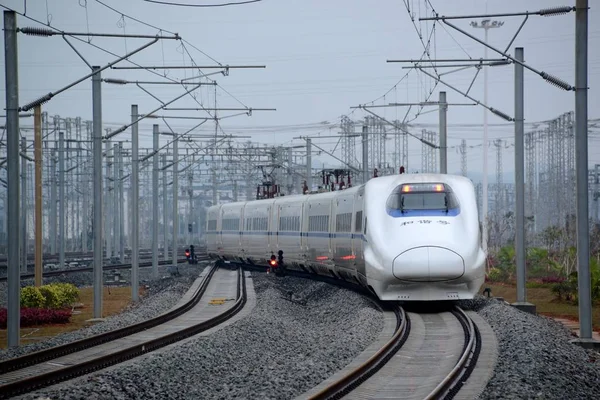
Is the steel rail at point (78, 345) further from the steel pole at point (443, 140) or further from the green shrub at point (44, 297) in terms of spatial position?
the steel pole at point (443, 140)

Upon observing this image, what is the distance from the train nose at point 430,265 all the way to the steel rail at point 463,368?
8.94 ft

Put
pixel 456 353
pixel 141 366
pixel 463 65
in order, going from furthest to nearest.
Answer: pixel 463 65
pixel 456 353
pixel 141 366

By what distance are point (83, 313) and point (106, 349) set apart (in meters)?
14.9

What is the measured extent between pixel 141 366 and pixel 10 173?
276 inches

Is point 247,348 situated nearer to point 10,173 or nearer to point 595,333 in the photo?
point 10,173

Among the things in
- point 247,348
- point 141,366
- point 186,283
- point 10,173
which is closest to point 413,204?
point 247,348

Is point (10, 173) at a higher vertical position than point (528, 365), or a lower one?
higher

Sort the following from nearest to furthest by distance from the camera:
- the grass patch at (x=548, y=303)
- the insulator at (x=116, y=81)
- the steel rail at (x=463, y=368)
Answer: the steel rail at (x=463, y=368) < the insulator at (x=116, y=81) < the grass patch at (x=548, y=303)

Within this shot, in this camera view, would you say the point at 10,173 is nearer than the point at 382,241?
Yes

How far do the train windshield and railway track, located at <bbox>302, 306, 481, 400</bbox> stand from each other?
4.55m

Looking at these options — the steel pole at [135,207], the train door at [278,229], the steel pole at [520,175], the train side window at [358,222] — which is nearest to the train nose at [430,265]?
the steel pole at [520,175]

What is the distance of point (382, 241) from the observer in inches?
1081

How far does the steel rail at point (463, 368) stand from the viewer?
1469 centimetres

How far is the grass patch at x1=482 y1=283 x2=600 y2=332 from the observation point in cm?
3186
